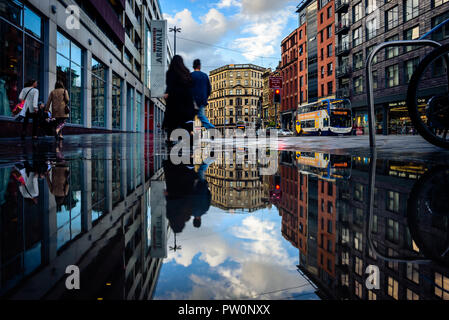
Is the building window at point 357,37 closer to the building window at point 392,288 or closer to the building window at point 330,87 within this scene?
the building window at point 330,87

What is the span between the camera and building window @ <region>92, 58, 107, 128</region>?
17906mm

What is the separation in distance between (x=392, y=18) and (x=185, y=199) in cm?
3787

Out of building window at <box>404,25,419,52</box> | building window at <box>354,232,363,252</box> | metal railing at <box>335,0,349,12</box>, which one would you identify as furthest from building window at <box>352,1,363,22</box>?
building window at <box>354,232,363,252</box>

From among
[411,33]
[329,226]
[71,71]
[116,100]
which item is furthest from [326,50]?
[329,226]

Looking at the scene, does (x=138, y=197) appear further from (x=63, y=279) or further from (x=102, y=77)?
(x=102, y=77)

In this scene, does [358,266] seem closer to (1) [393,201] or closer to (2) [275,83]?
(1) [393,201]

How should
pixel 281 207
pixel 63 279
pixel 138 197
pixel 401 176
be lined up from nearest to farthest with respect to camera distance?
pixel 63 279 < pixel 281 207 < pixel 138 197 < pixel 401 176

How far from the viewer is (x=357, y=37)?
125ft

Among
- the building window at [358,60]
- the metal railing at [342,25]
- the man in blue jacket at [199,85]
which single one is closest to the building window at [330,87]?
the building window at [358,60]

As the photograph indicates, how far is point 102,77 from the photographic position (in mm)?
19703

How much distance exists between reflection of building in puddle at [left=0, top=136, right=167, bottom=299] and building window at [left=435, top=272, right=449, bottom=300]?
61cm

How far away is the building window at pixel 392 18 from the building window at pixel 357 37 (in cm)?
476
